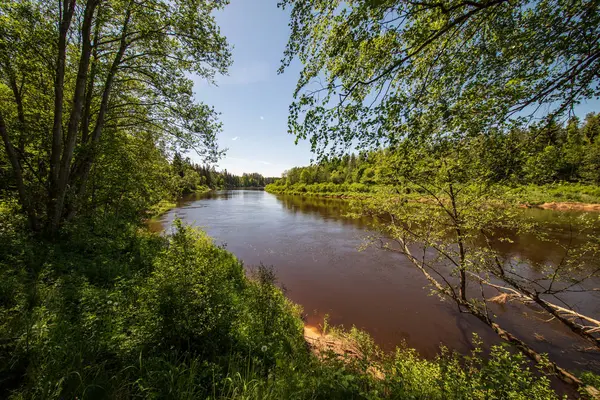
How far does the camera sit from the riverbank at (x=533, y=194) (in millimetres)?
4117

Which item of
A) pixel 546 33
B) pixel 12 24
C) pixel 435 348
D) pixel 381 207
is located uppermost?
pixel 12 24

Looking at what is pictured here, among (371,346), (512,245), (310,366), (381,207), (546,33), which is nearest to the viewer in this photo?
(546,33)

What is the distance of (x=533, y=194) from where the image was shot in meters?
4.15

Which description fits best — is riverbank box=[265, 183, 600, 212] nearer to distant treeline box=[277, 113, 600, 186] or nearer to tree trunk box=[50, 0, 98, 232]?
distant treeline box=[277, 113, 600, 186]

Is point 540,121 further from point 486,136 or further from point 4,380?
point 4,380

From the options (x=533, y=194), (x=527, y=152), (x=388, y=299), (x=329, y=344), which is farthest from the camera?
(x=388, y=299)

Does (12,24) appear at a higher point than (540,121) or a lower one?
higher

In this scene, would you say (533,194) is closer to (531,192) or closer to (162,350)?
(531,192)

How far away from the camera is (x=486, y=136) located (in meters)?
3.03

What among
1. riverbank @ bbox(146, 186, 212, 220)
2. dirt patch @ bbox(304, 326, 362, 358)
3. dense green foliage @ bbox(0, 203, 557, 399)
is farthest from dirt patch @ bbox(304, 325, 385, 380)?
riverbank @ bbox(146, 186, 212, 220)

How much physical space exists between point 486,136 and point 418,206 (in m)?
3.94

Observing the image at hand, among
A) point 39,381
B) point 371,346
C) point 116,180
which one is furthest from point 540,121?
point 116,180

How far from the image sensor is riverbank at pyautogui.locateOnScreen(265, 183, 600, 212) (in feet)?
13.5

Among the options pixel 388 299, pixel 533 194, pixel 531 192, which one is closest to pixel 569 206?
pixel 388 299
